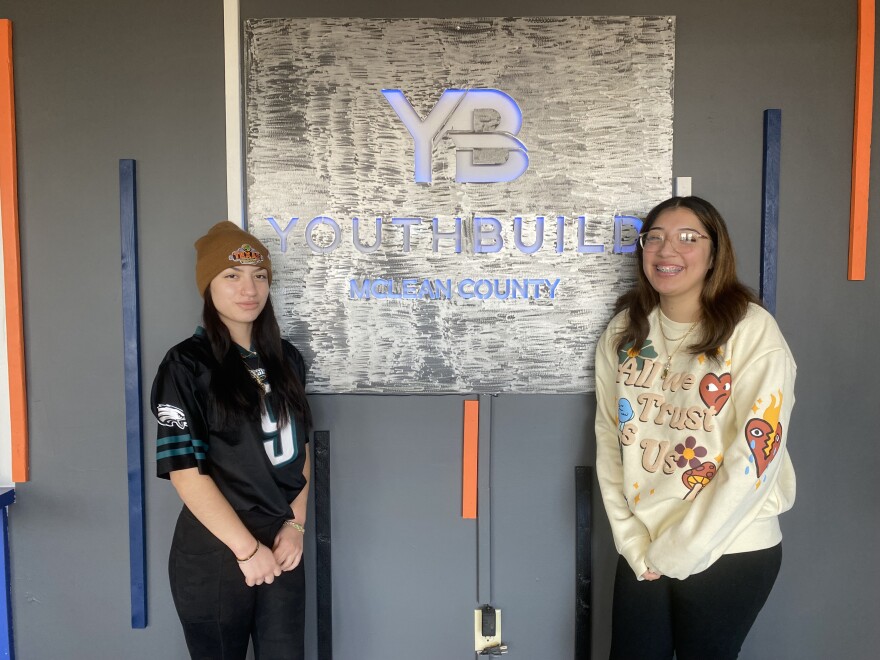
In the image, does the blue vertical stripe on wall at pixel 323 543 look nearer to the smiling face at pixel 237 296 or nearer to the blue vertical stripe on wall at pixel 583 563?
the smiling face at pixel 237 296

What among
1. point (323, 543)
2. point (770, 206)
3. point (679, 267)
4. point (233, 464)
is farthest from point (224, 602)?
point (770, 206)

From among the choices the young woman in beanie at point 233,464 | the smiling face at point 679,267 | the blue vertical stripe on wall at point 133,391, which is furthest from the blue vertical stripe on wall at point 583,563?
the blue vertical stripe on wall at point 133,391

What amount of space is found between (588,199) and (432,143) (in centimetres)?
53

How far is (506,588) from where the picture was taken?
1888mm

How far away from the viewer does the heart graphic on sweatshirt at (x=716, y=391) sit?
140 centimetres

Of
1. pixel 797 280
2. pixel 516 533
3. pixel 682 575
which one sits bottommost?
pixel 516 533

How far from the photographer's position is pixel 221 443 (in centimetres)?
142

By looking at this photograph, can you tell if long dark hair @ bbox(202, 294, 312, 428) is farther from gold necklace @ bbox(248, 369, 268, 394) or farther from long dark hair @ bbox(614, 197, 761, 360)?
long dark hair @ bbox(614, 197, 761, 360)

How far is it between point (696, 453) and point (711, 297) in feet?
1.34

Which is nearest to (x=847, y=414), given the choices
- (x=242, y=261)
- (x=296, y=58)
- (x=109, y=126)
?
(x=242, y=261)

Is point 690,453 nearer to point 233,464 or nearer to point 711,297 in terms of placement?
point 711,297

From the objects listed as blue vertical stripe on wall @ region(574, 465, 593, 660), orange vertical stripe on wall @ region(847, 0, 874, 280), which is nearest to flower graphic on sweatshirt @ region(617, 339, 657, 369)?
blue vertical stripe on wall @ region(574, 465, 593, 660)

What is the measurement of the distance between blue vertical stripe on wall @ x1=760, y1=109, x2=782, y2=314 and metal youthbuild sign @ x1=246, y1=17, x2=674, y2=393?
1.04 ft

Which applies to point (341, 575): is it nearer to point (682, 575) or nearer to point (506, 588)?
point (506, 588)
